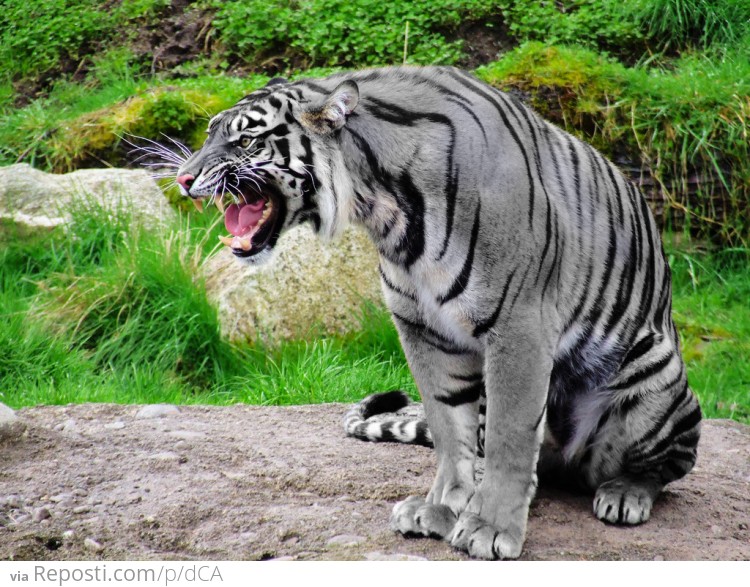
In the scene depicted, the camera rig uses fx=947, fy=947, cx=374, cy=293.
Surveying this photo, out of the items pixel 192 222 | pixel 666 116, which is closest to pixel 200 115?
pixel 192 222

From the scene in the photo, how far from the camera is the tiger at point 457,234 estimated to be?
9.77ft

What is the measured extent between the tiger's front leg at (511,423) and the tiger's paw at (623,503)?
1.56 ft

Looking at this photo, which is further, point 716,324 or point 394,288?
point 716,324

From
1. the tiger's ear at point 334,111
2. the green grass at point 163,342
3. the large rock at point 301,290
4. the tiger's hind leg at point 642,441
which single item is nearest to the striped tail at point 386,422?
the green grass at point 163,342

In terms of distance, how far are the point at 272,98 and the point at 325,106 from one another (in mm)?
199

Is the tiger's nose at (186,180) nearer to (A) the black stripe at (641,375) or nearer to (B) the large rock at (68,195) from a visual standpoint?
(A) the black stripe at (641,375)

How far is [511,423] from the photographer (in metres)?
3.00

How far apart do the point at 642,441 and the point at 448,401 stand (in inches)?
29.3

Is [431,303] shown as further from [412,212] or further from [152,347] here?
Answer: [152,347]

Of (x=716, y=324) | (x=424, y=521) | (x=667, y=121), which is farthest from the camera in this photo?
(x=667, y=121)

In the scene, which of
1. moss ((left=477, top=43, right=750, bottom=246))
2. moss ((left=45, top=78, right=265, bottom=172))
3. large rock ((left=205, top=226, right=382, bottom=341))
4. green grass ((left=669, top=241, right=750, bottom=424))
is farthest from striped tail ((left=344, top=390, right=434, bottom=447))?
moss ((left=45, top=78, right=265, bottom=172))

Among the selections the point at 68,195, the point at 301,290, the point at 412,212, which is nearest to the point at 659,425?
the point at 412,212

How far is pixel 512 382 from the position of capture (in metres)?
2.99
